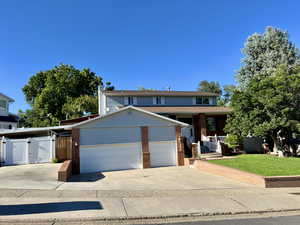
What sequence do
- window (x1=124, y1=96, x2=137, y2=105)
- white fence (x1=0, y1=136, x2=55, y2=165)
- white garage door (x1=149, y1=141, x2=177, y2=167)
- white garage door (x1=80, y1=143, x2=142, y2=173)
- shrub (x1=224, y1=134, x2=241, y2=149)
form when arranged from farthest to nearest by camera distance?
window (x1=124, y1=96, x2=137, y2=105)
shrub (x1=224, y1=134, x2=241, y2=149)
white fence (x1=0, y1=136, x2=55, y2=165)
white garage door (x1=149, y1=141, x2=177, y2=167)
white garage door (x1=80, y1=143, x2=142, y2=173)

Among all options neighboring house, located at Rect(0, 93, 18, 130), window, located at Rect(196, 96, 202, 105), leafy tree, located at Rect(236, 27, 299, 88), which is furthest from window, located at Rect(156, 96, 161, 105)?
neighboring house, located at Rect(0, 93, 18, 130)

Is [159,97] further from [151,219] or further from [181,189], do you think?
[151,219]

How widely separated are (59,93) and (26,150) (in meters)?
22.6

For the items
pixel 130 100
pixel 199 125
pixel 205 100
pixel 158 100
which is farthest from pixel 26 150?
pixel 205 100

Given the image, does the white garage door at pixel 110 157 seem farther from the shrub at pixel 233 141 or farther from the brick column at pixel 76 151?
the shrub at pixel 233 141

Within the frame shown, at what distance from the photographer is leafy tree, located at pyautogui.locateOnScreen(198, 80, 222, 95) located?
5512 cm

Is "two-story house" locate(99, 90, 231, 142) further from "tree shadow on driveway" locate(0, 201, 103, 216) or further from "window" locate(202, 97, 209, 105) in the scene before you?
"tree shadow on driveway" locate(0, 201, 103, 216)

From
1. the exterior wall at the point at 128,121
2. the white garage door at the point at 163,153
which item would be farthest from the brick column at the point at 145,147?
the exterior wall at the point at 128,121

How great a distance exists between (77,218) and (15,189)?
431 centimetres

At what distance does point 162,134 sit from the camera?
15992mm

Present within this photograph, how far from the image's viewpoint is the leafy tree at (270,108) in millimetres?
15914

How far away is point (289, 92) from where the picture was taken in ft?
53.8

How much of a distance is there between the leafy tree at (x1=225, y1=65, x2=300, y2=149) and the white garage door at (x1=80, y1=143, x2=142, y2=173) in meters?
8.74

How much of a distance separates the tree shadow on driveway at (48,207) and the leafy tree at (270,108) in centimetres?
1393
